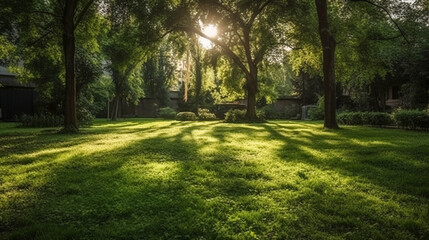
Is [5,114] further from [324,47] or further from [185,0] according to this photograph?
[324,47]

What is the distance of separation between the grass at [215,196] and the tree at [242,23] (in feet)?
48.8

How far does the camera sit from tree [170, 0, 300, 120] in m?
20.3

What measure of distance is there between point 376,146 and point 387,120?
11.4 meters

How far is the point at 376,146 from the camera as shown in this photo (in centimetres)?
936

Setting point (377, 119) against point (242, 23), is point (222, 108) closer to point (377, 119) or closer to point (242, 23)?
point (242, 23)

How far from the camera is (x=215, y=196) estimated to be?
4.78m

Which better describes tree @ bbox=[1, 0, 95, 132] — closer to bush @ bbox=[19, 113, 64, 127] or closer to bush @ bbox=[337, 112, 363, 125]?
bush @ bbox=[19, 113, 64, 127]

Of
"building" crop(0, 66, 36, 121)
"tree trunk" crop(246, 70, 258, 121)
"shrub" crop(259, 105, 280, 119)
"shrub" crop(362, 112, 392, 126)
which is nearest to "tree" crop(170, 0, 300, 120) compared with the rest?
"tree trunk" crop(246, 70, 258, 121)

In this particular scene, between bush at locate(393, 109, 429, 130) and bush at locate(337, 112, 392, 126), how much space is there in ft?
6.52

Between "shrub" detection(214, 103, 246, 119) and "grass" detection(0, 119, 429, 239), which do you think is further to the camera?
"shrub" detection(214, 103, 246, 119)

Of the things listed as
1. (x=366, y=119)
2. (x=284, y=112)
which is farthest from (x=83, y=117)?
(x=284, y=112)

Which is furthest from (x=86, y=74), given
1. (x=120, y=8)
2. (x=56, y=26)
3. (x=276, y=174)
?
(x=276, y=174)

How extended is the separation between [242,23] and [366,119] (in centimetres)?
1241

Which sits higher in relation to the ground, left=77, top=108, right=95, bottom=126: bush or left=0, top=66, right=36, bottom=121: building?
left=0, top=66, right=36, bottom=121: building
